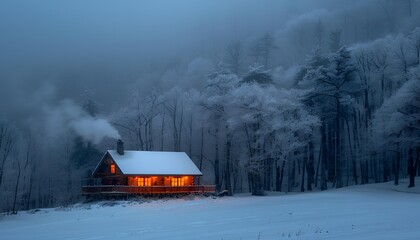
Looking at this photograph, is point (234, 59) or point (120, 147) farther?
point (234, 59)

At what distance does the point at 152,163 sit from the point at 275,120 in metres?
15.3

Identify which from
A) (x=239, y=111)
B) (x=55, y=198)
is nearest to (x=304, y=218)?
(x=239, y=111)

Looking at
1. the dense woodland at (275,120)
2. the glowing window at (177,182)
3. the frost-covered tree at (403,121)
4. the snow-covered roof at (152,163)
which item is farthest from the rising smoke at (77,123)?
the frost-covered tree at (403,121)

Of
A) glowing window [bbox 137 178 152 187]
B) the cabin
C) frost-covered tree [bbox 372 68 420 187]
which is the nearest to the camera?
frost-covered tree [bbox 372 68 420 187]

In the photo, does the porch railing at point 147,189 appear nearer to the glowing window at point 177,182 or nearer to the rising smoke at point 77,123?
the glowing window at point 177,182

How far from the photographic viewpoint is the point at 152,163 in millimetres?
57438

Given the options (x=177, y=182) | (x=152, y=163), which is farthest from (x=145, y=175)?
(x=177, y=182)

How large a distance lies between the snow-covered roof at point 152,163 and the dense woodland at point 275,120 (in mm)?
4944

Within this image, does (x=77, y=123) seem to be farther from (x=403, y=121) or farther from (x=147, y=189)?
(x=403, y=121)

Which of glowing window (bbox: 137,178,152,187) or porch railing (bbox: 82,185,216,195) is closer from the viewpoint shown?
porch railing (bbox: 82,185,216,195)

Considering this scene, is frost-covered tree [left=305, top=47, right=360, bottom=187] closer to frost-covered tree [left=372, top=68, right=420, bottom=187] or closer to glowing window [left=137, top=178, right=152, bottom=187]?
frost-covered tree [left=372, top=68, right=420, bottom=187]

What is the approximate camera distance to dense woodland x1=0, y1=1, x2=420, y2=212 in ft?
181

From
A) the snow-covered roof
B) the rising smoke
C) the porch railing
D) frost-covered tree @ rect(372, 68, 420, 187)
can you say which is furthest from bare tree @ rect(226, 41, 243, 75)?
frost-covered tree @ rect(372, 68, 420, 187)

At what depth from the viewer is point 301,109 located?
188 feet
